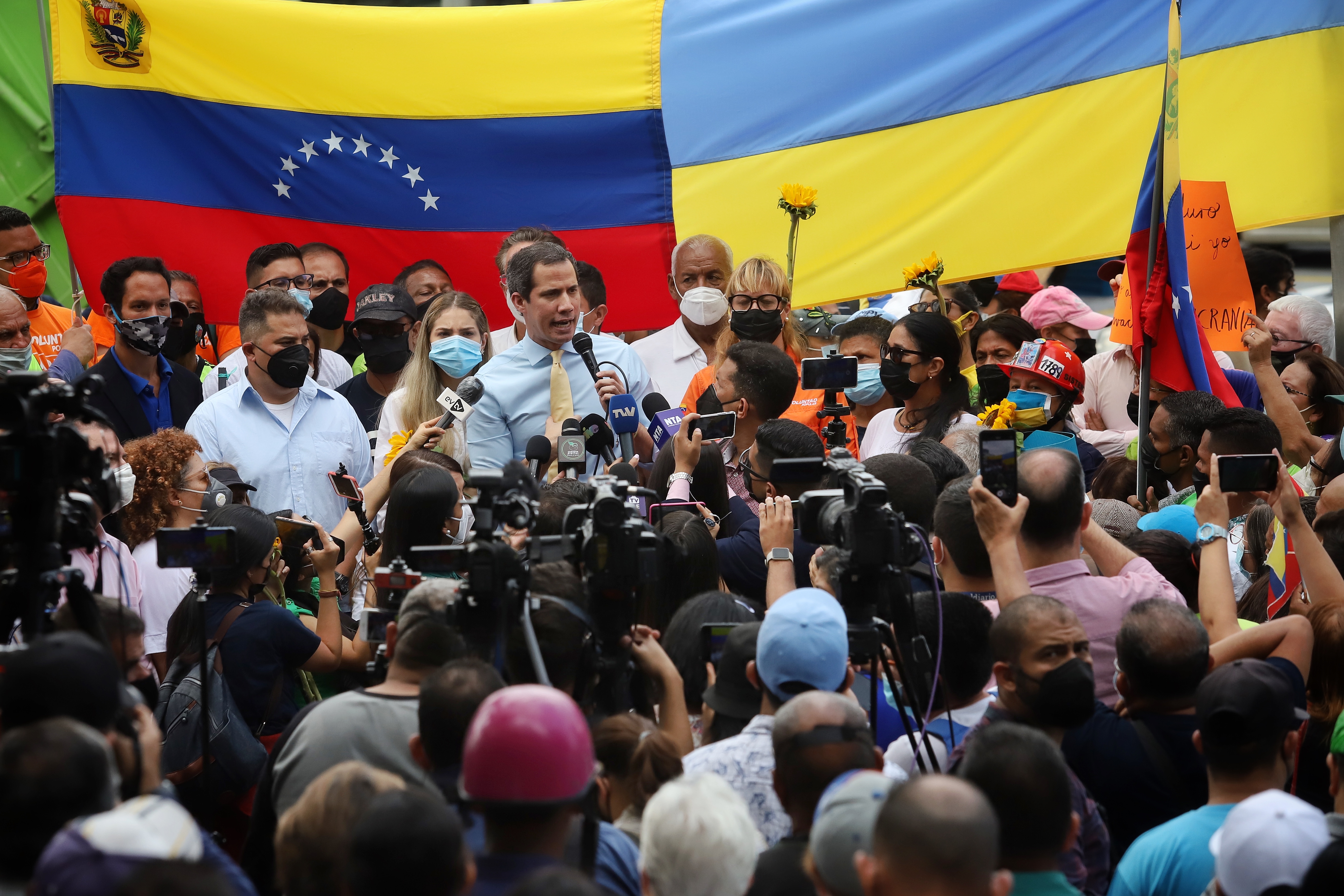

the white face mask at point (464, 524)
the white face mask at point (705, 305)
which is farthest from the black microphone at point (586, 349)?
the white face mask at point (705, 305)

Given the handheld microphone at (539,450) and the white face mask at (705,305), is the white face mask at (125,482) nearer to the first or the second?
the handheld microphone at (539,450)

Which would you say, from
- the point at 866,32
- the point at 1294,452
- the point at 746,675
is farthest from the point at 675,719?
the point at 866,32

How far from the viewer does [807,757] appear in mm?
2945

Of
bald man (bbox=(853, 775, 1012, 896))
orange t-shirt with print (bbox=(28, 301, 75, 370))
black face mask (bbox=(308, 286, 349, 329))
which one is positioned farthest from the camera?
black face mask (bbox=(308, 286, 349, 329))

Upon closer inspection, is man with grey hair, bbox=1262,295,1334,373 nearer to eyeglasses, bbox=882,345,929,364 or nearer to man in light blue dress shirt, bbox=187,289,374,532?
eyeglasses, bbox=882,345,929,364

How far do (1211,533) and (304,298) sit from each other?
198 inches

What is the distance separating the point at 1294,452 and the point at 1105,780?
299cm

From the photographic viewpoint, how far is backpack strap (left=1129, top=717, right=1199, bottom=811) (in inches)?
141

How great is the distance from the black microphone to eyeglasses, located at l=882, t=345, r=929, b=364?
132 cm

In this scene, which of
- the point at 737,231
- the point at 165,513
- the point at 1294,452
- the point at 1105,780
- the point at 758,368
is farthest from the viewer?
the point at 737,231

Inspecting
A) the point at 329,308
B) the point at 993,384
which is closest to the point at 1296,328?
the point at 993,384

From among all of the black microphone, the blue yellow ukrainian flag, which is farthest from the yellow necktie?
the blue yellow ukrainian flag

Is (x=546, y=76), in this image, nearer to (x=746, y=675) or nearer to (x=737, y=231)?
(x=737, y=231)

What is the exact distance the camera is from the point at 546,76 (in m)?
8.41
